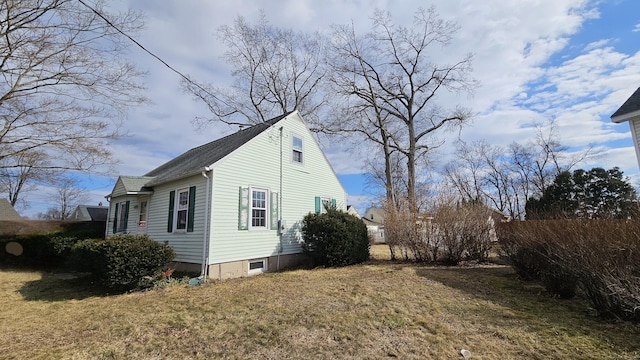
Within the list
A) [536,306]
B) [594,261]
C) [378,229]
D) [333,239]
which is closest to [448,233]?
[333,239]

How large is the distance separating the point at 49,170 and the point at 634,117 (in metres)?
19.7

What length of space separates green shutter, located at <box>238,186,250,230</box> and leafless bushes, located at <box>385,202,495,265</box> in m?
5.25

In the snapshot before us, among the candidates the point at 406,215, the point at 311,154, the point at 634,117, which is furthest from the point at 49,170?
the point at 634,117

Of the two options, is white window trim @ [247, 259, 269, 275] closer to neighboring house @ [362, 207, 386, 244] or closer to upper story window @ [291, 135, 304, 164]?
upper story window @ [291, 135, 304, 164]

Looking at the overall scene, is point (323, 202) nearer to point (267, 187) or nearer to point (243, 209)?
point (267, 187)

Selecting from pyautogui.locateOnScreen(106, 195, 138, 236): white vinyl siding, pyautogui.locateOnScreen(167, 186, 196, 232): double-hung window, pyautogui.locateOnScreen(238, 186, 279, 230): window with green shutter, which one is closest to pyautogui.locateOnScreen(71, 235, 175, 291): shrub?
pyautogui.locateOnScreen(167, 186, 196, 232): double-hung window

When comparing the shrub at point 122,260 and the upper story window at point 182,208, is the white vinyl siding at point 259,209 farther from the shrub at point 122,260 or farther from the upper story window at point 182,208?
the shrub at point 122,260

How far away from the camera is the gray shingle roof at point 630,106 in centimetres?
809

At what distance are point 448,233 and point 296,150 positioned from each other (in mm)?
6521

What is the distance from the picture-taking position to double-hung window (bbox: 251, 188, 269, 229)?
34.7ft

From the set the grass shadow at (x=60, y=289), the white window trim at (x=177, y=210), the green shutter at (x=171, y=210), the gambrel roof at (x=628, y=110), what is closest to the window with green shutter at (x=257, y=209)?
the white window trim at (x=177, y=210)

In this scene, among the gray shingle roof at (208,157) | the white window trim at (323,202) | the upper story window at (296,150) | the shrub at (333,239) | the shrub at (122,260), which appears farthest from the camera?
the white window trim at (323,202)

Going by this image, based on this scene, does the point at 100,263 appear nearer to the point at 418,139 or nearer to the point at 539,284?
the point at 539,284

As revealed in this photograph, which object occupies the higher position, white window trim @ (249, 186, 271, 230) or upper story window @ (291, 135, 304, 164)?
upper story window @ (291, 135, 304, 164)
